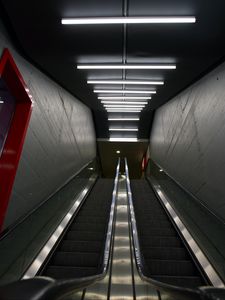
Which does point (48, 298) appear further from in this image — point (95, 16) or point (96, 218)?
point (96, 218)

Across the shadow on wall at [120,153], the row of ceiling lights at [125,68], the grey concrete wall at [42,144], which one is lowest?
the shadow on wall at [120,153]

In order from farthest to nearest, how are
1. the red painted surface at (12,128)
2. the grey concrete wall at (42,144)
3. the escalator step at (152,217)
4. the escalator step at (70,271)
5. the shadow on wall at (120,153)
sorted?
the shadow on wall at (120,153) < the escalator step at (152,217) < the grey concrete wall at (42,144) < the red painted surface at (12,128) < the escalator step at (70,271)

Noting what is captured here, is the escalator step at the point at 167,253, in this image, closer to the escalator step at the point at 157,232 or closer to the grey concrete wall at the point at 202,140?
the escalator step at the point at 157,232

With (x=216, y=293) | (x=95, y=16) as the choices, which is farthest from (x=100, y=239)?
(x=216, y=293)

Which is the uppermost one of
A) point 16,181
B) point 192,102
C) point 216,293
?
point 192,102

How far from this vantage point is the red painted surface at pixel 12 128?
4.34 meters

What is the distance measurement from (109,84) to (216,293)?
6.53 metres

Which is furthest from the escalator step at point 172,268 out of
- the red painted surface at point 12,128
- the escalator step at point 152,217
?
the red painted surface at point 12,128

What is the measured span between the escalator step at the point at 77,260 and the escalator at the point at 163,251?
0.76 meters

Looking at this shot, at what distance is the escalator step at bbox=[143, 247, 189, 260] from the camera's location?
4.39 m

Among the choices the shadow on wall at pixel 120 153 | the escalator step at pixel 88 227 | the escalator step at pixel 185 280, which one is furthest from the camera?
the shadow on wall at pixel 120 153

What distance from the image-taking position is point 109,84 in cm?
723

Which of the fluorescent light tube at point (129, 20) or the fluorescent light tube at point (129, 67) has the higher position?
the fluorescent light tube at point (129, 20)

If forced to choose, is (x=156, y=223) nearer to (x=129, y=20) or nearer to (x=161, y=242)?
(x=161, y=242)
